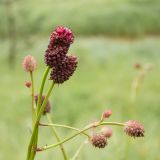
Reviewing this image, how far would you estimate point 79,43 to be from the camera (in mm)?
15859

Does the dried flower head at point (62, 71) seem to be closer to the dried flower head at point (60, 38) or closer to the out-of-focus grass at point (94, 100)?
the dried flower head at point (60, 38)

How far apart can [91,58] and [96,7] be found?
746 centimetres

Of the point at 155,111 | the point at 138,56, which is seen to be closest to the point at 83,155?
the point at 155,111

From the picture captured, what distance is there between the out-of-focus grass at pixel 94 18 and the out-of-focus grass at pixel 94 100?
10.8 ft

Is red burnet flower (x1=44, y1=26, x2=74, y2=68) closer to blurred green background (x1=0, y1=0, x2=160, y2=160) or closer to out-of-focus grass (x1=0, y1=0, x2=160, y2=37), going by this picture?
blurred green background (x1=0, y1=0, x2=160, y2=160)

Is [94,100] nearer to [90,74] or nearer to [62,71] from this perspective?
[90,74]

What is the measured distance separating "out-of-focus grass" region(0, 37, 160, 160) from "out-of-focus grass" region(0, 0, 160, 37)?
3.30 metres

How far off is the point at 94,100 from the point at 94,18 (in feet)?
37.3

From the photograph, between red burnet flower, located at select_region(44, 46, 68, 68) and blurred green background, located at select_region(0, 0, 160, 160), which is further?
blurred green background, located at select_region(0, 0, 160, 160)

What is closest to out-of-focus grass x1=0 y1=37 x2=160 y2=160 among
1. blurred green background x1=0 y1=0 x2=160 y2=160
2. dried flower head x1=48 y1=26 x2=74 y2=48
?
blurred green background x1=0 y1=0 x2=160 y2=160

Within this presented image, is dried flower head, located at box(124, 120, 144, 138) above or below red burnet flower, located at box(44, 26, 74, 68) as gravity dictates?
below

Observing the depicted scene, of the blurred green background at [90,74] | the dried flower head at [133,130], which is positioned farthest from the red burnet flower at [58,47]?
the blurred green background at [90,74]

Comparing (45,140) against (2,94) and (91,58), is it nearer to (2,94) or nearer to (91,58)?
(2,94)

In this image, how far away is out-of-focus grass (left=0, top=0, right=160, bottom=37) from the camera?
63.3 feet
